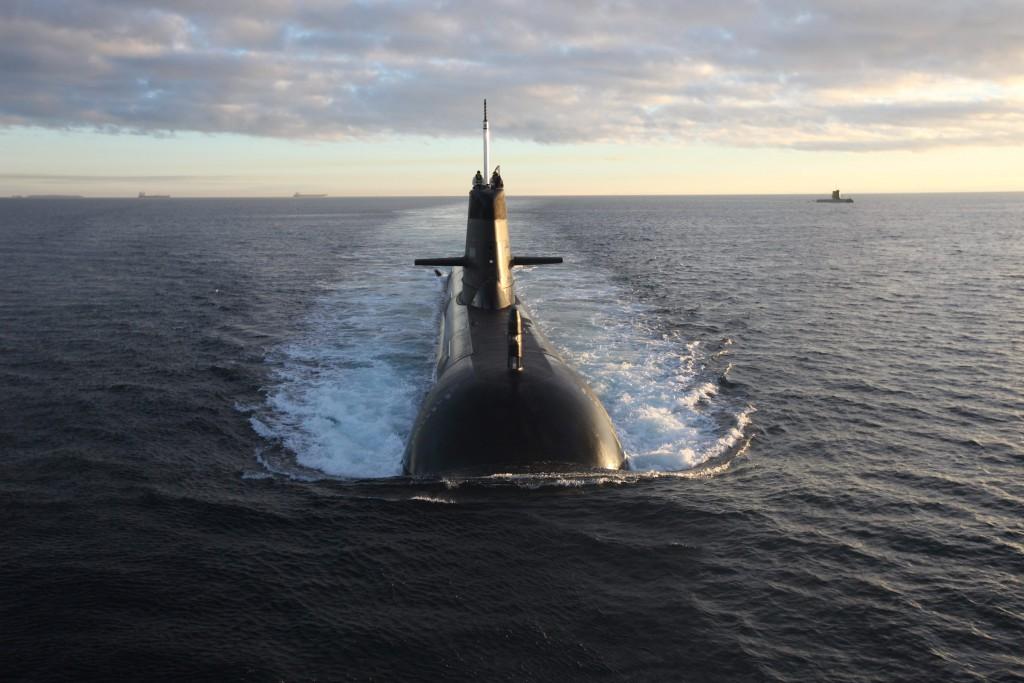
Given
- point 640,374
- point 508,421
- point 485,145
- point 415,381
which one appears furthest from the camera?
point 485,145

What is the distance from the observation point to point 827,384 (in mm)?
30438

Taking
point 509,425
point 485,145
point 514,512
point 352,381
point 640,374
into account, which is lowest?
point 514,512

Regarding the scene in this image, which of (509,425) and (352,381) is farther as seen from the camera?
(352,381)

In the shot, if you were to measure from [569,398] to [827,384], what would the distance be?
46.3 ft

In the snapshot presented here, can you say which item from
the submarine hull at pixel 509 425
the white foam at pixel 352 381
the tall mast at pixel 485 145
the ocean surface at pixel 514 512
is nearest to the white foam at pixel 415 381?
the white foam at pixel 352 381

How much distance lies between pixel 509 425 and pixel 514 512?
311cm

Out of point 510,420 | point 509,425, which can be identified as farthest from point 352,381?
point 509,425

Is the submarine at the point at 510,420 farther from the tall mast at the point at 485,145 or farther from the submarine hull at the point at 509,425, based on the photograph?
the tall mast at the point at 485,145

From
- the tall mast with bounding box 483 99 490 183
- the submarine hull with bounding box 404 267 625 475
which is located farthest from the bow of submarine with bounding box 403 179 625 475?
the tall mast with bounding box 483 99 490 183

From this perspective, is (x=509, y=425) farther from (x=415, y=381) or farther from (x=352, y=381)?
(x=352, y=381)

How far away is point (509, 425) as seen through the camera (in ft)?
66.1

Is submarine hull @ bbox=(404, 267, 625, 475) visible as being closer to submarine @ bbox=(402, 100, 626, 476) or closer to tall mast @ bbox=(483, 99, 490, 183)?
submarine @ bbox=(402, 100, 626, 476)

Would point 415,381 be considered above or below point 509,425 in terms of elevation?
below

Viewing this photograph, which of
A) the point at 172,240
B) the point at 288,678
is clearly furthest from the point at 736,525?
the point at 172,240
